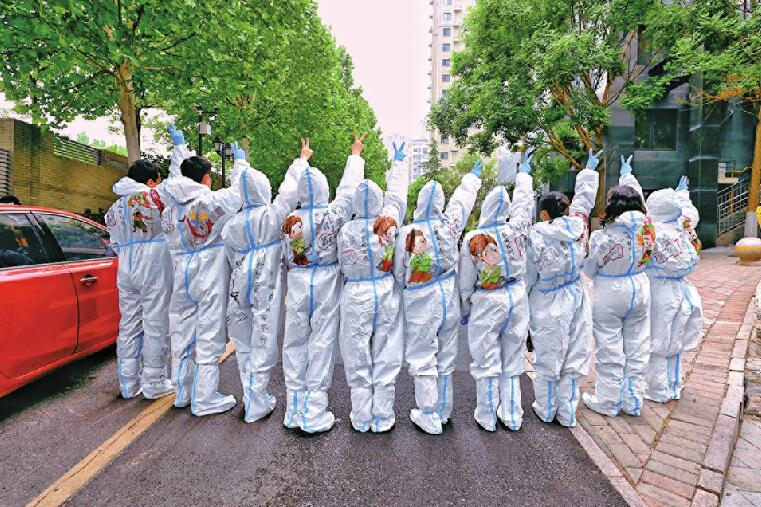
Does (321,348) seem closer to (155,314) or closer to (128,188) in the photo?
(155,314)

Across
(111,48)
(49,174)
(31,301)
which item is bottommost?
(31,301)

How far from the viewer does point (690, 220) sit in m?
3.98

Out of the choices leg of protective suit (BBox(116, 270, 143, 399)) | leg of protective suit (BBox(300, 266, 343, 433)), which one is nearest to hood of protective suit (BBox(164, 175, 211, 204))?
leg of protective suit (BBox(116, 270, 143, 399))

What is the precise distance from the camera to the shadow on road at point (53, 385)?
3.57m

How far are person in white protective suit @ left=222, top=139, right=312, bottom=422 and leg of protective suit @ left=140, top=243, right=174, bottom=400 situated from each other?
0.74 metres

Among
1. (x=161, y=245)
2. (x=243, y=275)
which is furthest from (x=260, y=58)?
(x=243, y=275)

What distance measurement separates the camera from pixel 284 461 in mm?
2812

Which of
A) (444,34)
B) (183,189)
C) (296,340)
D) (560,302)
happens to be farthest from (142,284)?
(444,34)

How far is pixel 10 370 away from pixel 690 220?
5.71 meters

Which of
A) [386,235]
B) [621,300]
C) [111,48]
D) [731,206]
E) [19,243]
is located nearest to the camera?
[386,235]

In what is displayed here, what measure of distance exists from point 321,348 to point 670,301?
293cm

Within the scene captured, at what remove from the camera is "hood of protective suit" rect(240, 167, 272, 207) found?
3211 millimetres

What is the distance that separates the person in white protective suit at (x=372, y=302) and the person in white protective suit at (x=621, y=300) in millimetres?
1632

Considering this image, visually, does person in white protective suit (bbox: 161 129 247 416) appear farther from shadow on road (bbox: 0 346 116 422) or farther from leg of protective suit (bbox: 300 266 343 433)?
shadow on road (bbox: 0 346 116 422)
